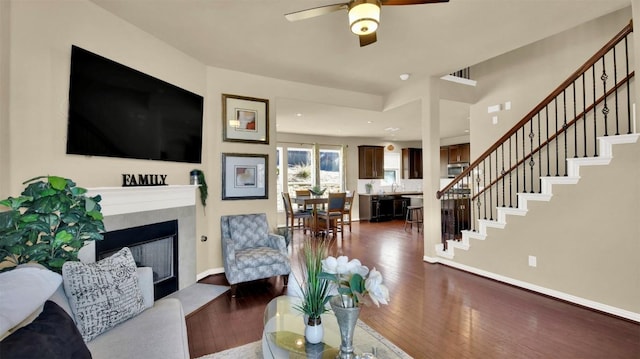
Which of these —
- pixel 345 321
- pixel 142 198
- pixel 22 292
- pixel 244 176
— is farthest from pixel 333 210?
pixel 22 292

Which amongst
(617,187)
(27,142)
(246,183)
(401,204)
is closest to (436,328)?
(617,187)

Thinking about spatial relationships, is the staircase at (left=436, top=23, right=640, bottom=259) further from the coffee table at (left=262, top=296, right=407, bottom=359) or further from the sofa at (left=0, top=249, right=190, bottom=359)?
the sofa at (left=0, top=249, right=190, bottom=359)

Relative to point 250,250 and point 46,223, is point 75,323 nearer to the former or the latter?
point 46,223

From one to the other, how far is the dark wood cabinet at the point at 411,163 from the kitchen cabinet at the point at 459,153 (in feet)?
3.91

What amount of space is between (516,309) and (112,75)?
4294mm

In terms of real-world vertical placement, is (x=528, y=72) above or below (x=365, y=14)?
above

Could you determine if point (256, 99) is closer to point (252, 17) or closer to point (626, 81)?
point (252, 17)

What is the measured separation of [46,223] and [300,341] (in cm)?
153

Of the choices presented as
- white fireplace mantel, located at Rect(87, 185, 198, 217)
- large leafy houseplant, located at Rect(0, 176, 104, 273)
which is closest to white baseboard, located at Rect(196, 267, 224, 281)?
white fireplace mantel, located at Rect(87, 185, 198, 217)

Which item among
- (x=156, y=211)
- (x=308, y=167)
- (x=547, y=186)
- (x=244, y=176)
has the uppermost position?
(x=308, y=167)

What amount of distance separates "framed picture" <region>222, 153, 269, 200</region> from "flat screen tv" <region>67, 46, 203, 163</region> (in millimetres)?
505

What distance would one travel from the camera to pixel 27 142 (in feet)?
6.62

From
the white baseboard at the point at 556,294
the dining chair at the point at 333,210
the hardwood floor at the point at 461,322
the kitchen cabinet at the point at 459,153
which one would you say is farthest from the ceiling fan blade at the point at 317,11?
the kitchen cabinet at the point at 459,153

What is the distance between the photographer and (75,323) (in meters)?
1.47
